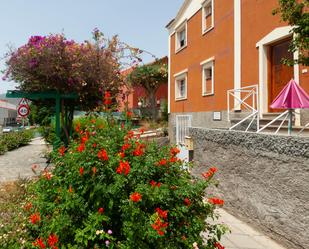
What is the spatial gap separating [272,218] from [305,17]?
3.87 metres

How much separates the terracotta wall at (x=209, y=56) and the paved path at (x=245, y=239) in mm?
7416

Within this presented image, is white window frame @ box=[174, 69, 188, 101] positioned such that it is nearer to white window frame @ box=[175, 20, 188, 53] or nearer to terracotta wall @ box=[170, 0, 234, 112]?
terracotta wall @ box=[170, 0, 234, 112]

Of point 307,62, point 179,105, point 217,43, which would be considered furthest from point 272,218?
point 179,105

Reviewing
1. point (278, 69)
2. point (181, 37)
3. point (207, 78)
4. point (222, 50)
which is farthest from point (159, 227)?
point (181, 37)

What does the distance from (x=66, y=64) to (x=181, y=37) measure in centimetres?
1037

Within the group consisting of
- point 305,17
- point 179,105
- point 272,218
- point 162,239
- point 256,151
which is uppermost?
point 305,17

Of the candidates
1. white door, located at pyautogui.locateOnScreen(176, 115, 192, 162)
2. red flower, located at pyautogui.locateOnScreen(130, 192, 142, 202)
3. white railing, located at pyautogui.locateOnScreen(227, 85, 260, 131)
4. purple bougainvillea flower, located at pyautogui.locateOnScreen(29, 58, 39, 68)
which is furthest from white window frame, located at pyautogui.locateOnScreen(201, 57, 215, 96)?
red flower, located at pyautogui.locateOnScreen(130, 192, 142, 202)

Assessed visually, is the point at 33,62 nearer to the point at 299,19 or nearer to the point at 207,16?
the point at 299,19

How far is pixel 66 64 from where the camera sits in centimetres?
966

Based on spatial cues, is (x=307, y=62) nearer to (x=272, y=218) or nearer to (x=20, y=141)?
(x=272, y=218)

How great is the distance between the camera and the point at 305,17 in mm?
6145

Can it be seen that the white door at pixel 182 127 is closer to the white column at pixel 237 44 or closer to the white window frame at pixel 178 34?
the white column at pixel 237 44

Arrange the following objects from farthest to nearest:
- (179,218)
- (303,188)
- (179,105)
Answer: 1. (179,105)
2. (303,188)
3. (179,218)

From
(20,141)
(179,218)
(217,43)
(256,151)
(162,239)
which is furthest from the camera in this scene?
(20,141)
